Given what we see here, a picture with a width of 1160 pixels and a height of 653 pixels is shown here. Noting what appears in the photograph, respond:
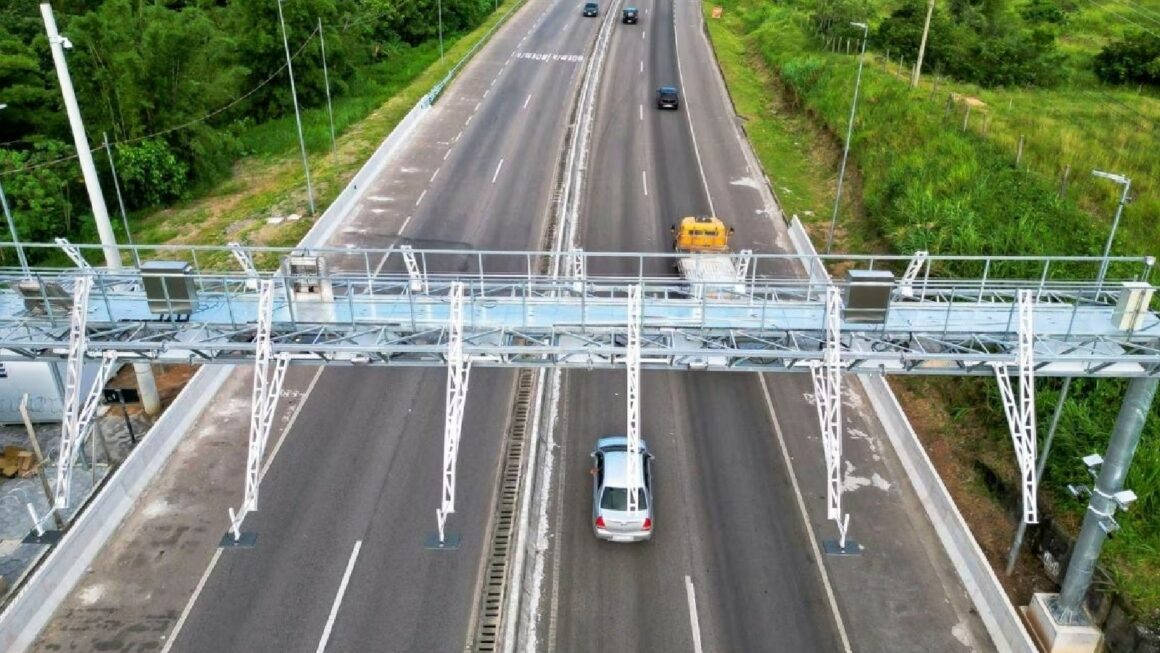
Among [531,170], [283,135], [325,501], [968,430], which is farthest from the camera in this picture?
[283,135]

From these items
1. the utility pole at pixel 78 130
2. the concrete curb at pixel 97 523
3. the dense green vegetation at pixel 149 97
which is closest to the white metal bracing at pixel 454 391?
the concrete curb at pixel 97 523

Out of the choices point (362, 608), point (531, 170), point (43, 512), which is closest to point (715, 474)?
point (362, 608)

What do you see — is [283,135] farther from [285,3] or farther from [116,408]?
[116,408]

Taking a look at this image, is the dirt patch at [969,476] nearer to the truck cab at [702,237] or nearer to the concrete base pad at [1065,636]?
the concrete base pad at [1065,636]

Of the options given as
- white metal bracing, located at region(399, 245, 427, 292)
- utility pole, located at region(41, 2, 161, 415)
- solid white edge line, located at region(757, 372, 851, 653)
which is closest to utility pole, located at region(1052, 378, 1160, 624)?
solid white edge line, located at region(757, 372, 851, 653)

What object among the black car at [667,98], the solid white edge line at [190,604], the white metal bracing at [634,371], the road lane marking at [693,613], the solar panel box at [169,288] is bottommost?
the road lane marking at [693,613]

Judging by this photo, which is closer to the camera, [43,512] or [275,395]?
[275,395]

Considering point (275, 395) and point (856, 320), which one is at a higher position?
point (856, 320)
